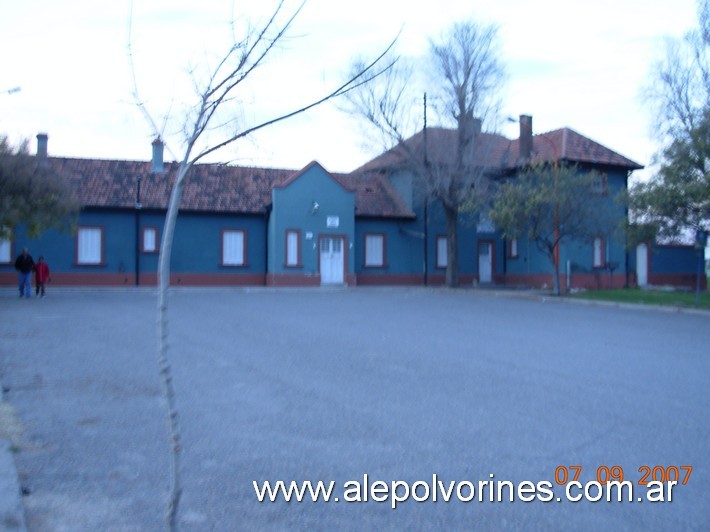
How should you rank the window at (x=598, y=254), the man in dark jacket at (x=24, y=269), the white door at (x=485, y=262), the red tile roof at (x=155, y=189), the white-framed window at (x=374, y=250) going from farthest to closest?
the white door at (x=485, y=262) < the white-framed window at (x=374, y=250) < the window at (x=598, y=254) < the red tile roof at (x=155, y=189) < the man in dark jacket at (x=24, y=269)

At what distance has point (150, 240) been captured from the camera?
3544cm

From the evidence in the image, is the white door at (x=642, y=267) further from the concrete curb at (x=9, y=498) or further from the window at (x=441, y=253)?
the concrete curb at (x=9, y=498)

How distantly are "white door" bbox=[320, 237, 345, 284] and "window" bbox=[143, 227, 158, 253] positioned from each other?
300 inches

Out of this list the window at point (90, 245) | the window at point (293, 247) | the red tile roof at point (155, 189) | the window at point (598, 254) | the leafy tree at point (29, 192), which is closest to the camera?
the leafy tree at point (29, 192)

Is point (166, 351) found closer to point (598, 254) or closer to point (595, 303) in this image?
point (595, 303)

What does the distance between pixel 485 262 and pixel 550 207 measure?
1301cm

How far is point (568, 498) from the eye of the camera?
216 inches

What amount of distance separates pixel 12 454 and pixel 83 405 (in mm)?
2110

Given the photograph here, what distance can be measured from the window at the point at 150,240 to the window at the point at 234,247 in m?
3.17

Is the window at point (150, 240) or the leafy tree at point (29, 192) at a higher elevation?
the leafy tree at point (29, 192)

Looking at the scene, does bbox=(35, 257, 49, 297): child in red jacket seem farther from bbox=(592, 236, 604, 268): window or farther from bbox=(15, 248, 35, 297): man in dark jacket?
bbox=(592, 236, 604, 268): window

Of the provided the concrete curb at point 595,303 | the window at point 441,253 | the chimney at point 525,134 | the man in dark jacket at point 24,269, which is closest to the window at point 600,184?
the concrete curb at point 595,303

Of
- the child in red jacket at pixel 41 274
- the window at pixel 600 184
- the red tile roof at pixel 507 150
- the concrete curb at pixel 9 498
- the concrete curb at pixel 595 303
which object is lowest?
the concrete curb at pixel 9 498

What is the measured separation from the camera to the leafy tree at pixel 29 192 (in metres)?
24.1
